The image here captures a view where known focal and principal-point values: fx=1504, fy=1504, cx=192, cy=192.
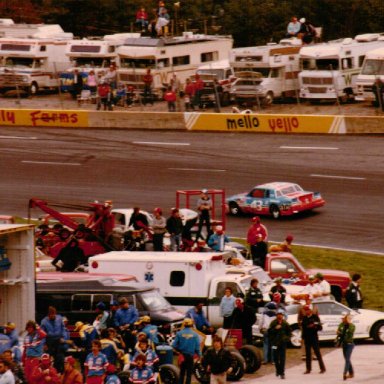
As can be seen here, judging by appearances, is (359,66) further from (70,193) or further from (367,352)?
(367,352)

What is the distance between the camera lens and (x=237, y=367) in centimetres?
2695

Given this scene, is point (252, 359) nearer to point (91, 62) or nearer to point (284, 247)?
point (284, 247)

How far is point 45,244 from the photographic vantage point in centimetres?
3591

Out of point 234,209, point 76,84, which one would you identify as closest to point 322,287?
point 234,209

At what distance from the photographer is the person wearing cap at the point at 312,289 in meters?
31.5

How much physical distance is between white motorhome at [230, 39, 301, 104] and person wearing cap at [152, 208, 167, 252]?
22429 millimetres

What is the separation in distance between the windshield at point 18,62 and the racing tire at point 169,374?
3897 centimetres

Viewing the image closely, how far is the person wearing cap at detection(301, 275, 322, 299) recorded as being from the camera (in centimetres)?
3153

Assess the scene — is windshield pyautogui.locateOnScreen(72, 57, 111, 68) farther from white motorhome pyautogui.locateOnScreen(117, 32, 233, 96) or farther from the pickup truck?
the pickup truck

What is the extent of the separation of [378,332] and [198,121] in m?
23.5

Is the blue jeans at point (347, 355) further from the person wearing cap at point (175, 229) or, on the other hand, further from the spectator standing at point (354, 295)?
the person wearing cap at point (175, 229)

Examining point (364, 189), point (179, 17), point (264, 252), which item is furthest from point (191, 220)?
point (179, 17)

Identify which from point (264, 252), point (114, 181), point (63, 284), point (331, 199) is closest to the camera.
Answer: point (63, 284)

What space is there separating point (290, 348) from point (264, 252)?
16.7 ft
